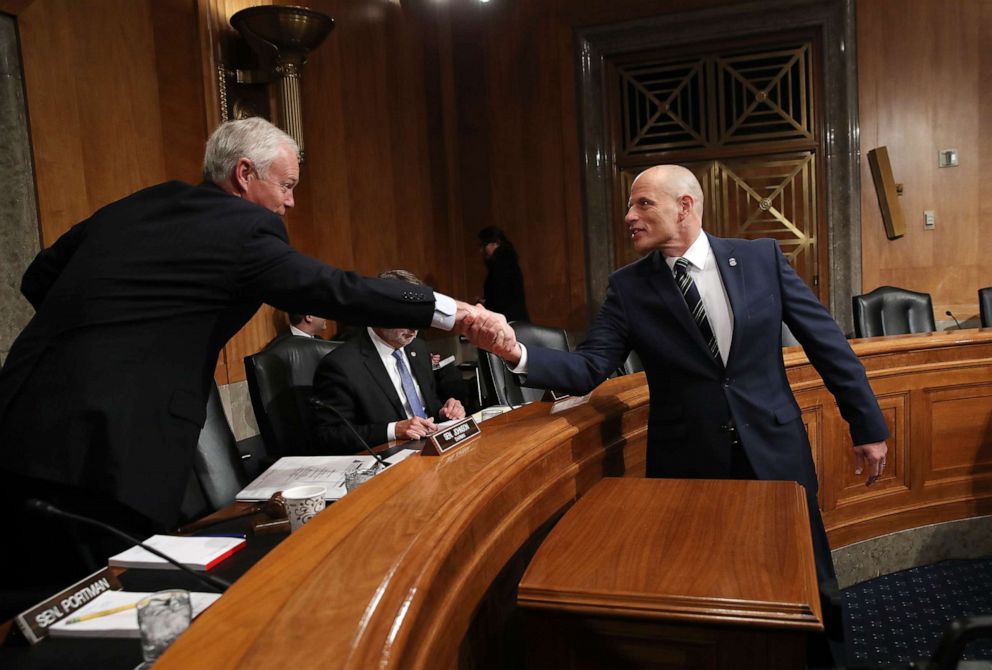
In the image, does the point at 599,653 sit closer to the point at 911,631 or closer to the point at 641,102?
the point at 911,631

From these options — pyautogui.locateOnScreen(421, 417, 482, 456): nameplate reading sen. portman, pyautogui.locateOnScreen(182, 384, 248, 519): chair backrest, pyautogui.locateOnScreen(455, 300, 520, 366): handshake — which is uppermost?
pyautogui.locateOnScreen(455, 300, 520, 366): handshake

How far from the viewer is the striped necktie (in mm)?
1929

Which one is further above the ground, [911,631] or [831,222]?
[831,222]

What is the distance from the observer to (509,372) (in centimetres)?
322

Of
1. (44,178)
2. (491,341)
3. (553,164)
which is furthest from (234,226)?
(553,164)

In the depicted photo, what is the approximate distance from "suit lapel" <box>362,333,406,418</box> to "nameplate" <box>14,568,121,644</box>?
1698 millimetres

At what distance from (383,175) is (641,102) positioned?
2.51m

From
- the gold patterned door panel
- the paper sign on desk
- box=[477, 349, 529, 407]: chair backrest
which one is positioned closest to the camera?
the paper sign on desk

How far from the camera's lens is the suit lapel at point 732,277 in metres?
1.90

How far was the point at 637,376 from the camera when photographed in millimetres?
2467

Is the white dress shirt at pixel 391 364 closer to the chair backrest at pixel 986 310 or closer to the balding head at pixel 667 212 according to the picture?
the balding head at pixel 667 212

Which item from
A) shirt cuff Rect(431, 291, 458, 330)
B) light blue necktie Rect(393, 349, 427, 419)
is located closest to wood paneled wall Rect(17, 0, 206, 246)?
light blue necktie Rect(393, 349, 427, 419)

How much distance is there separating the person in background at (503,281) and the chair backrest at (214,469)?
4055 millimetres

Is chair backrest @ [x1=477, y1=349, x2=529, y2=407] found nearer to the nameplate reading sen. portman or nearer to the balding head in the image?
the balding head
